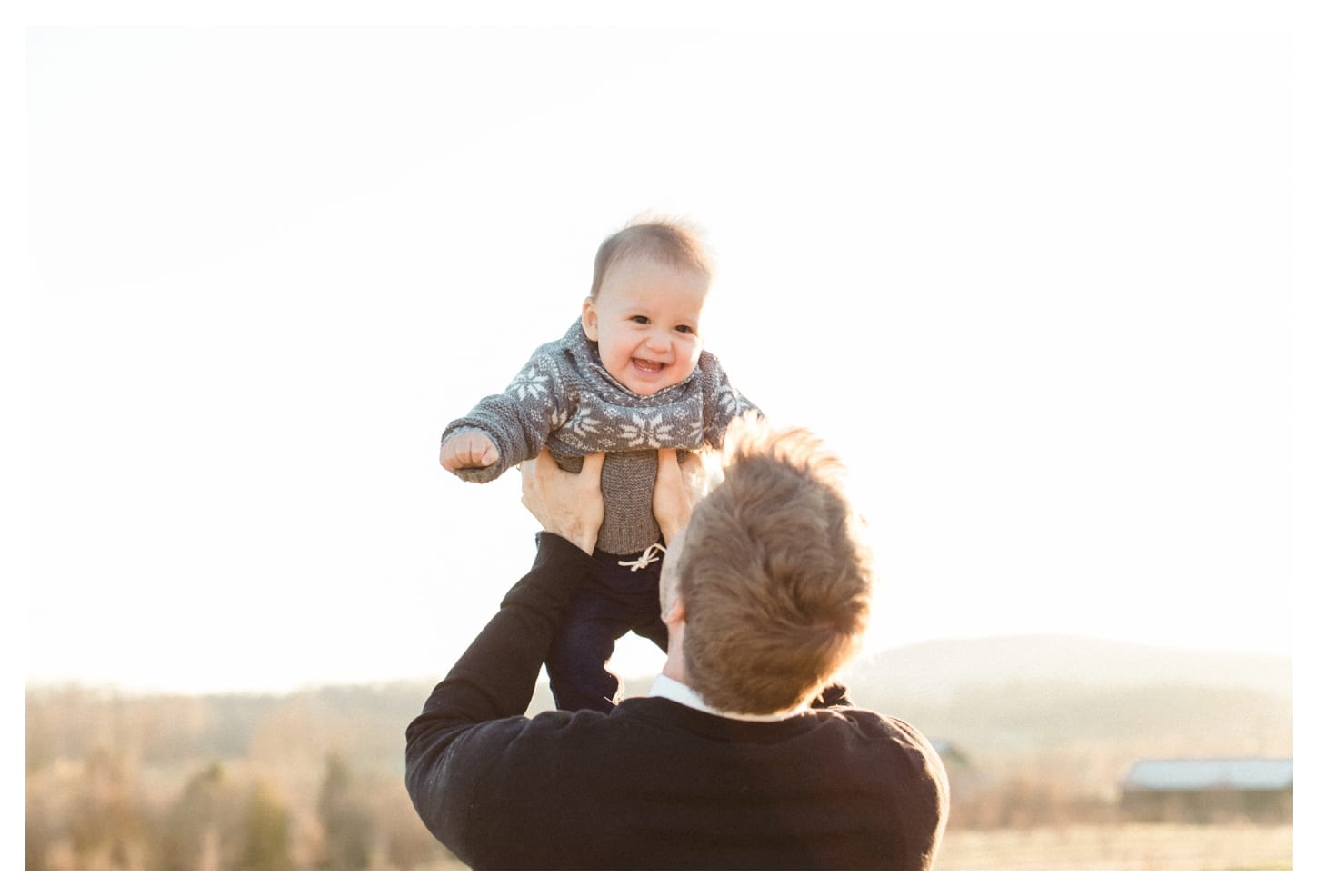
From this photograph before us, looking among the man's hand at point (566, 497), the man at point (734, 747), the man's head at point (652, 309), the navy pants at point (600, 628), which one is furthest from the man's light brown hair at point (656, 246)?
the man at point (734, 747)

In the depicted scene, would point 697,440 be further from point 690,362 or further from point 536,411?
point 536,411

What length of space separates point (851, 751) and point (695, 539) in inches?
16.2

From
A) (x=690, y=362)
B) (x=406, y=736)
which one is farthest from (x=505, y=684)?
(x=690, y=362)

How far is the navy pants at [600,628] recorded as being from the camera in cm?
251

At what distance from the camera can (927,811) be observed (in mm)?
2033

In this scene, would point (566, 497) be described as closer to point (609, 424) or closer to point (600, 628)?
point (609, 424)

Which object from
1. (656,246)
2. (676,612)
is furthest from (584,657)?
(656,246)

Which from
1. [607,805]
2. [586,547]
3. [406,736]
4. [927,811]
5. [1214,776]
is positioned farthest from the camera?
[1214,776]

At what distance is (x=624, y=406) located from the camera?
2.64 meters

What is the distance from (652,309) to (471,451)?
0.50m

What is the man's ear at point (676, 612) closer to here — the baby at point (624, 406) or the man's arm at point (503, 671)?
the man's arm at point (503, 671)

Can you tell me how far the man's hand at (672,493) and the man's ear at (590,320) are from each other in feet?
0.97

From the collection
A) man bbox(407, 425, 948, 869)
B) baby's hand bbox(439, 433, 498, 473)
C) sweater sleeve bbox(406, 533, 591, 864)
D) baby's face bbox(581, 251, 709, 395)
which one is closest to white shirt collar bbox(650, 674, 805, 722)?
man bbox(407, 425, 948, 869)

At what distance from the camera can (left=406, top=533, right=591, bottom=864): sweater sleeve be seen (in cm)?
197
